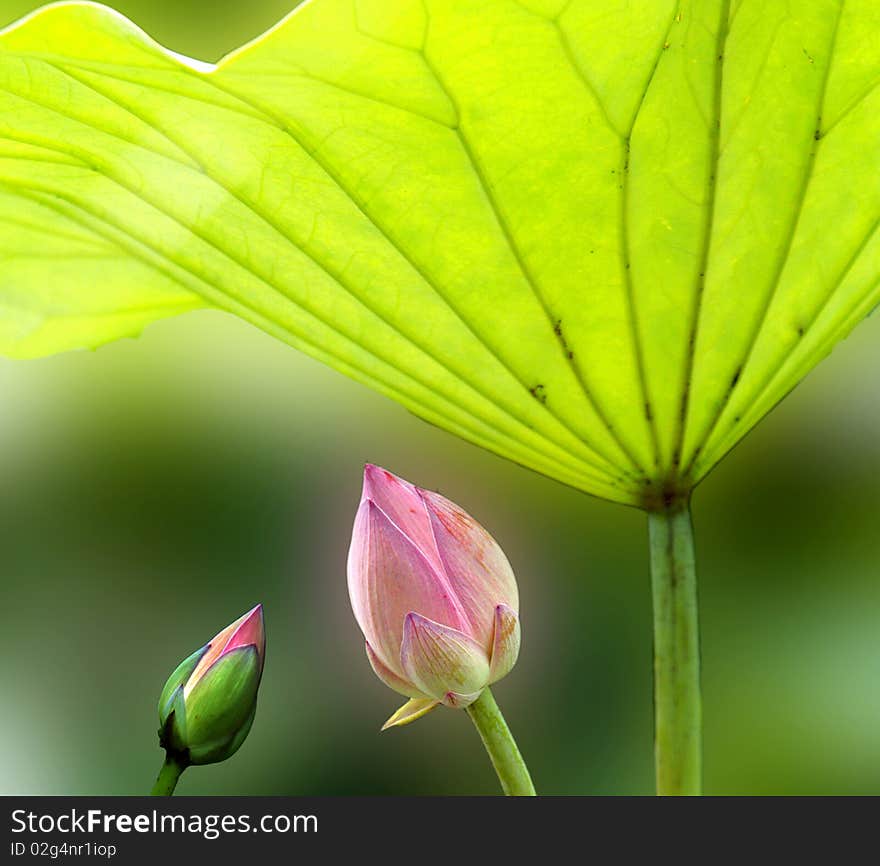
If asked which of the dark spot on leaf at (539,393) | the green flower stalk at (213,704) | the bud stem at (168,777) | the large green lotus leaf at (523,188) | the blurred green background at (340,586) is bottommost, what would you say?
the bud stem at (168,777)

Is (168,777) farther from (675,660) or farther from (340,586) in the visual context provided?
(340,586)

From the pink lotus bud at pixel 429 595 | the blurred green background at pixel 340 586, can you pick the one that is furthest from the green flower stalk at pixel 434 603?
the blurred green background at pixel 340 586

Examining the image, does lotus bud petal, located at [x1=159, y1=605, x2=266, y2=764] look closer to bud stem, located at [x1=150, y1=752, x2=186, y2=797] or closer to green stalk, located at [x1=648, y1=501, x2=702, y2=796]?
bud stem, located at [x1=150, y1=752, x2=186, y2=797]

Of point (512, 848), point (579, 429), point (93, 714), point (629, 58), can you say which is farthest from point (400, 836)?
point (93, 714)

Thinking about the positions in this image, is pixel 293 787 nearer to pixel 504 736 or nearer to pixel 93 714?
pixel 93 714

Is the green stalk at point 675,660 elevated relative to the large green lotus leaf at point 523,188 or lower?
A: lower

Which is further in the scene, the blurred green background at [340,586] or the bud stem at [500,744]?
the blurred green background at [340,586]

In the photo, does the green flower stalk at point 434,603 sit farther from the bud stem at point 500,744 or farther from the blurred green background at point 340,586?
the blurred green background at point 340,586

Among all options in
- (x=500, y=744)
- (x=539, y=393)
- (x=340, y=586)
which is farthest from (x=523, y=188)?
(x=340, y=586)
